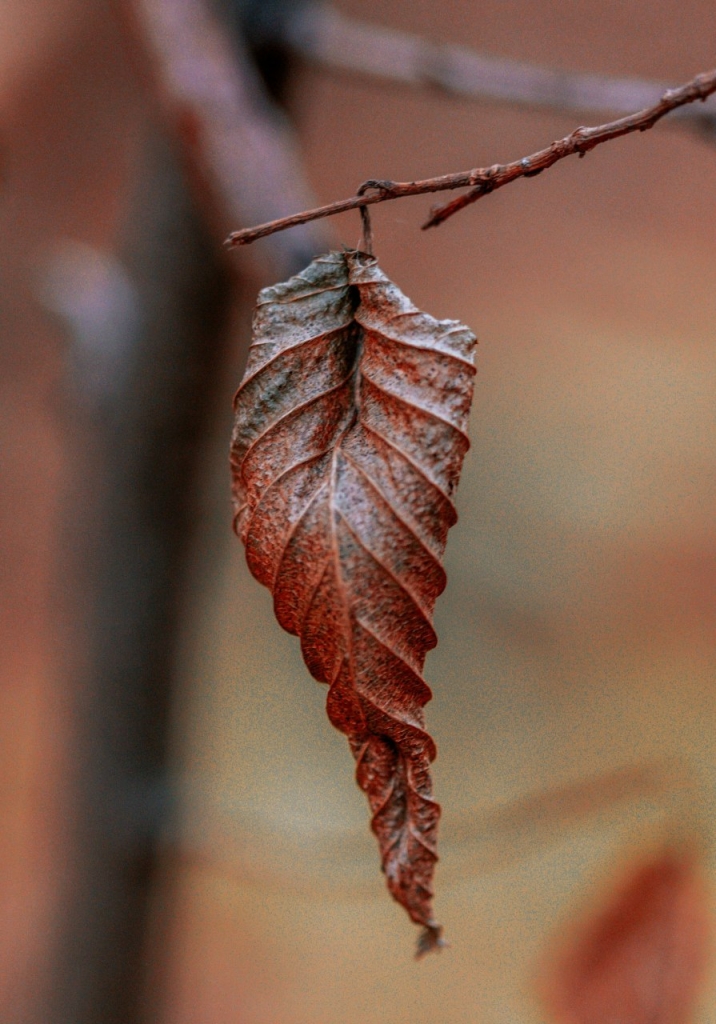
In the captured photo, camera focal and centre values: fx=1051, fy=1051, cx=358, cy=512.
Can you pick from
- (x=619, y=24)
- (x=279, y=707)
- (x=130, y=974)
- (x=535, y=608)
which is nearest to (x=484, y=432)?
(x=535, y=608)

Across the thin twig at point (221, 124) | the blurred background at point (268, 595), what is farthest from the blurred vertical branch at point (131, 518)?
the thin twig at point (221, 124)

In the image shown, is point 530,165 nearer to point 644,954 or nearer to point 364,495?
point 364,495

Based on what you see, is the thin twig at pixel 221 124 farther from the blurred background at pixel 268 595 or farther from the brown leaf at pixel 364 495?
the brown leaf at pixel 364 495

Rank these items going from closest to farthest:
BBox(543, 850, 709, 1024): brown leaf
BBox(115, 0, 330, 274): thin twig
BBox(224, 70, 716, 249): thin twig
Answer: BBox(224, 70, 716, 249): thin twig, BBox(543, 850, 709, 1024): brown leaf, BBox(115, 0, 330, 274): thin twig

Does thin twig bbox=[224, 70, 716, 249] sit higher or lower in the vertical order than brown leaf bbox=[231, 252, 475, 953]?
higher

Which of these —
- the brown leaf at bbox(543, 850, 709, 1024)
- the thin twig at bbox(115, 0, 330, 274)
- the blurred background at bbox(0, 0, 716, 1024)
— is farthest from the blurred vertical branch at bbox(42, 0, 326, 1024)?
the brown leaf at bbox(543, 850, 709, 1024)

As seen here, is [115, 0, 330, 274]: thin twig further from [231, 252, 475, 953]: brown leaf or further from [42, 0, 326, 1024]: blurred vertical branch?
[231, 252, 475, 953]: brown leaf

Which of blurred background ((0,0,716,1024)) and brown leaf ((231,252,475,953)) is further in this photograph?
blurred background ((0,0,716,1024))

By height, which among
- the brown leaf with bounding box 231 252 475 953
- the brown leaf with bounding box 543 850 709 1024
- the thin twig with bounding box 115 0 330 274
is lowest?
the brown leaf with bounding box 543 850 709 1024

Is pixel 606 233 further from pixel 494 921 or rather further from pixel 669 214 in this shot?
pixel 494 921
